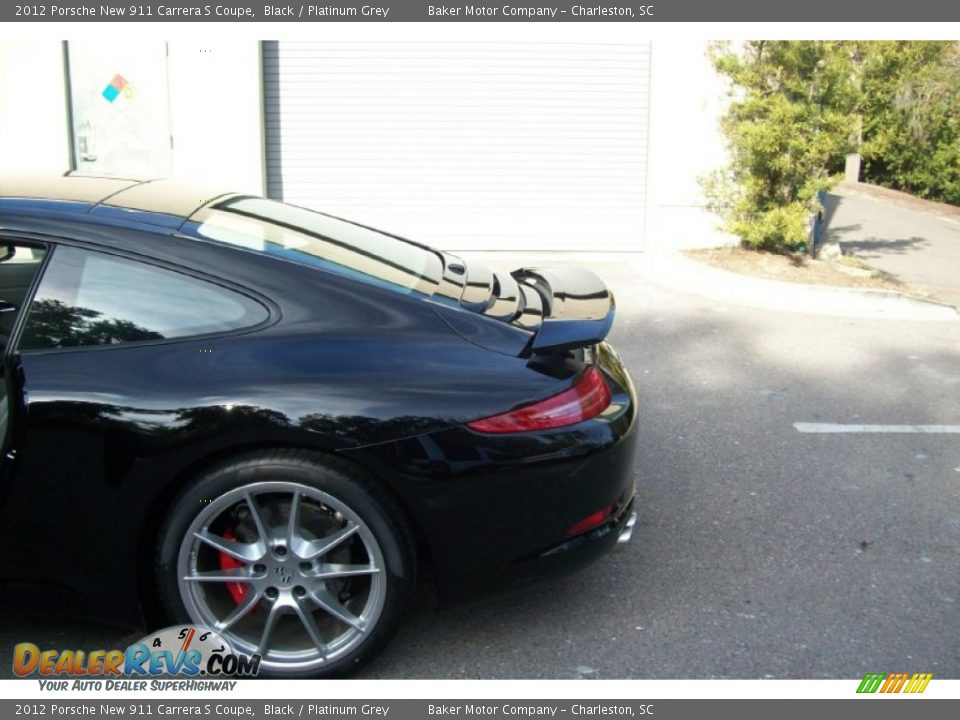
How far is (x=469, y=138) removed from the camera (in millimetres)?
10961

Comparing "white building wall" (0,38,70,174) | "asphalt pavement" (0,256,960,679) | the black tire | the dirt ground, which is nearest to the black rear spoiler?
the black tire

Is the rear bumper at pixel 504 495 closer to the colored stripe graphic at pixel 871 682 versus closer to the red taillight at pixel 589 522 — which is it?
the red taillight at pixel 589 522

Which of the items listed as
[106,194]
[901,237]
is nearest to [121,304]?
[106,194]

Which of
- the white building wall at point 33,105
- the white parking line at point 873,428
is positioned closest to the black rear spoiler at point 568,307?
the white parking line at point 873,428

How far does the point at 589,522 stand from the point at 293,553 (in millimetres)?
970

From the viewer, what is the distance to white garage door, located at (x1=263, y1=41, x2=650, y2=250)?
35.3 ft

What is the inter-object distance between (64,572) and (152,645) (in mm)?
369

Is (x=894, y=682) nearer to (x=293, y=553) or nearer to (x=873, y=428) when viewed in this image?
(x=293, y=553)

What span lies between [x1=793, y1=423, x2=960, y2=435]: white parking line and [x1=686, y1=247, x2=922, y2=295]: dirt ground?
3.26m

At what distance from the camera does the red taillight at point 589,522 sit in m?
3.25

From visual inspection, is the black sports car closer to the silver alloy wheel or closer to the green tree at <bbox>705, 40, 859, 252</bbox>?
the silver alloy wheel

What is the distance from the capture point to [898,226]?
44.8 feet

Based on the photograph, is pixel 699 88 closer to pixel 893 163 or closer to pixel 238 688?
pixel 238 688

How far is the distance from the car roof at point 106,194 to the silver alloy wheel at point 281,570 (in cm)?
107
